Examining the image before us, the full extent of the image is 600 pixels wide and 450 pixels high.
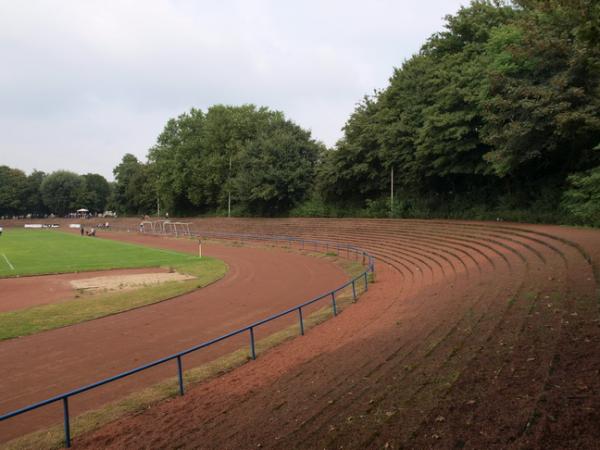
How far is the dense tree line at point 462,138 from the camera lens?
63.4 ft

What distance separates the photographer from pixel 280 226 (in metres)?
47.6

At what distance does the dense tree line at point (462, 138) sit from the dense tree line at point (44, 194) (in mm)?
66258

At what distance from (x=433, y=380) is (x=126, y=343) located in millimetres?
10105

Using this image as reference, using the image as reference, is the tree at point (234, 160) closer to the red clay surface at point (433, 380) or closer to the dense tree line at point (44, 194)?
the red clay surface at point (433, 380)

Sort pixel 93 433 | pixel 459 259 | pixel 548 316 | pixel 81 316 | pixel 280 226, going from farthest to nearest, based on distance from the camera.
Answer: pixel 280 226
pixel 459 259
pixel 81 316
pixel 548 316
pixel 93 433

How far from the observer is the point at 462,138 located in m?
26.8

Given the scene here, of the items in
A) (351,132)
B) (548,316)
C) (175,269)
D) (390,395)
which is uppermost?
(351,132)

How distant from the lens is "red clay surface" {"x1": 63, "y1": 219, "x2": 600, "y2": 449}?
412 cm

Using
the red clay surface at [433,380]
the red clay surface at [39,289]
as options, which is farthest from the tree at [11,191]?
the red clay surface at [433,380]

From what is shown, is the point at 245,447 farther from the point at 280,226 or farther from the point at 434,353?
the point at 280,226

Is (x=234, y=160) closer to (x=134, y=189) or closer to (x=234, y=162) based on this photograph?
(x=234, y=162)

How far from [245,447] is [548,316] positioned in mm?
5745

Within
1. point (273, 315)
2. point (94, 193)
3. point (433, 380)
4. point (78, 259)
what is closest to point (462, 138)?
point (273, 315)

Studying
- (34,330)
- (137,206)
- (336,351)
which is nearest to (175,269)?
(34,330)
